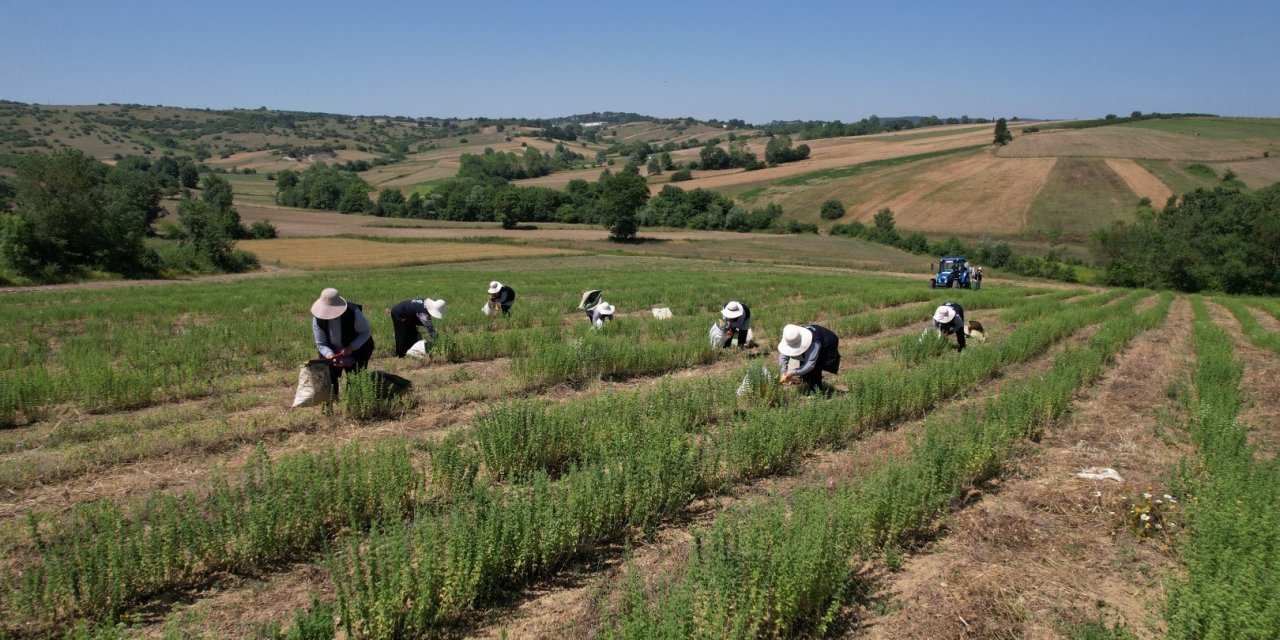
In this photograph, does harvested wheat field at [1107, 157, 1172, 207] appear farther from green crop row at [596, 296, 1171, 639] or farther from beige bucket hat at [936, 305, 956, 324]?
green crop row at [596, 296, 1171, 639]

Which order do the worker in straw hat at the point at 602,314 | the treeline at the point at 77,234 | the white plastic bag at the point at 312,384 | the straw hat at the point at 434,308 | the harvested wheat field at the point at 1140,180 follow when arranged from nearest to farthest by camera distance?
the white plastic bag at the point at 312,384, the straw hat at the point at 434,308, the worker in straw hat at the point at 602,314, the treeline at the point at 77,234, the harvested wheat field at the point at 1140,180

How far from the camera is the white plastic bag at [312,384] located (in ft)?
24.3

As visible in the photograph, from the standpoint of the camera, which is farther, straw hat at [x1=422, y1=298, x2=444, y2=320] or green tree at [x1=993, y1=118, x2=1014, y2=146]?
green tree at [x1=993, y1=118, x2=1014, y2=146]

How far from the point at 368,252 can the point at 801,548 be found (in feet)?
160

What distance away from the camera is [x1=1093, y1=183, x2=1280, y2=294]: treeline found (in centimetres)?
4338

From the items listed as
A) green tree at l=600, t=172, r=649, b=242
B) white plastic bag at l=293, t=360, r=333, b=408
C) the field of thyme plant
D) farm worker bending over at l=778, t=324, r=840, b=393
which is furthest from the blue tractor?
green tree at l=600, t=172, r=649, b=242

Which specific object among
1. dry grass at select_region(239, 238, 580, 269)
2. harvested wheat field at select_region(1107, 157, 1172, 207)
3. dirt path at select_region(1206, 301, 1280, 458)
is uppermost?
harvested wheat field at select_region(1107, 157, 1172, 207)

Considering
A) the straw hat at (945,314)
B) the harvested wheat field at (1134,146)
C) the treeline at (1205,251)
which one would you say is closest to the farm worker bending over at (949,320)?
the straw hat at (945,314)

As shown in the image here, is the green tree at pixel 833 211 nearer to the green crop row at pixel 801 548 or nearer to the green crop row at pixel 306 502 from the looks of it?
the green crop row at pixel 306 502

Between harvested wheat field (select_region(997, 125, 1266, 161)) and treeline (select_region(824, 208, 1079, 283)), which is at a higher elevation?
harvested wheat field (select_region(997, 125, 1266, 161))

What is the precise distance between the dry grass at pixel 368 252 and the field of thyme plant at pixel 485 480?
100ft

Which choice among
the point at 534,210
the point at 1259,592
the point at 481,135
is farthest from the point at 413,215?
the point at 481,135

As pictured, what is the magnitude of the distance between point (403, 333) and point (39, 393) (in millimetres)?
4465

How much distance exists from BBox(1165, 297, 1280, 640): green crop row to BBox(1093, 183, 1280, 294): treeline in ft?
158
